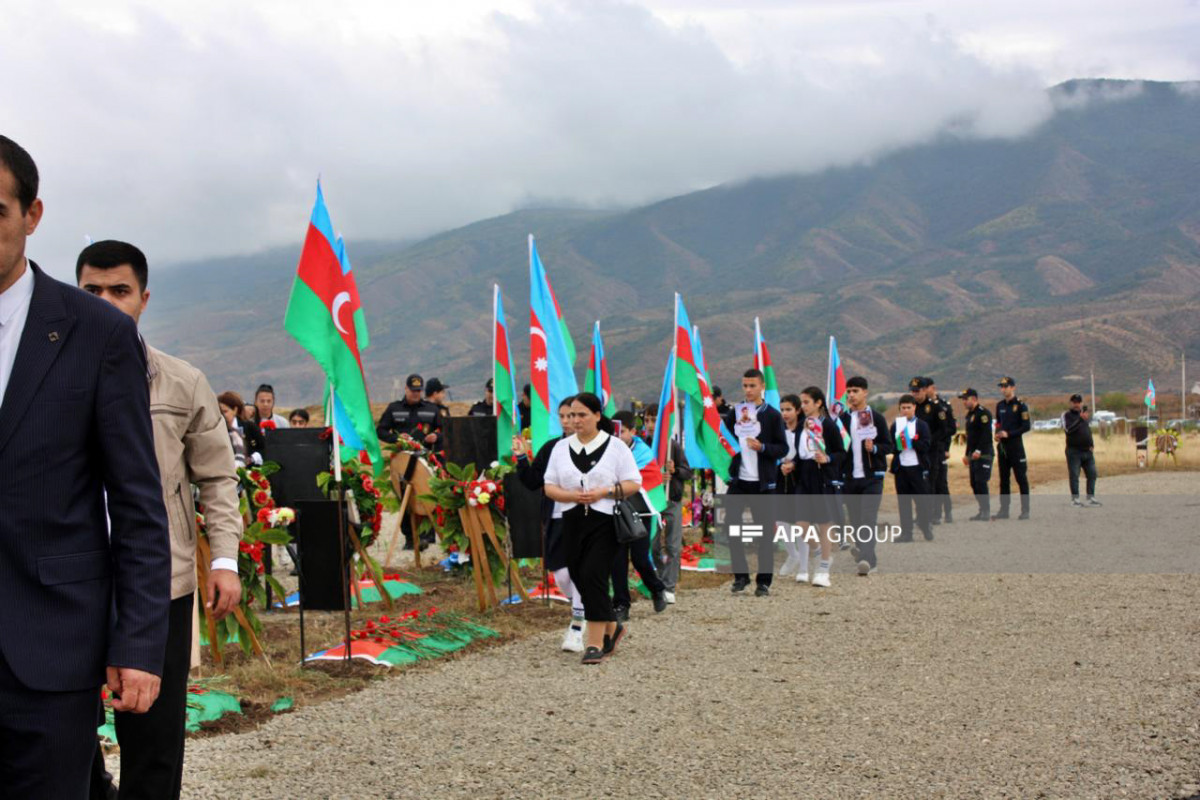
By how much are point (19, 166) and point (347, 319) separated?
559 cm

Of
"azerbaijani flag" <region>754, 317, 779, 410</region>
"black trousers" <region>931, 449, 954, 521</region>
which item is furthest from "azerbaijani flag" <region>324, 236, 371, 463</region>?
"black trousers" <region>931, 449, 954, 521</region>

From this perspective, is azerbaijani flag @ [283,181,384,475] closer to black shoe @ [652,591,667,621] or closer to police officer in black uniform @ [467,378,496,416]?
black shoe @ [652,591,667,621]

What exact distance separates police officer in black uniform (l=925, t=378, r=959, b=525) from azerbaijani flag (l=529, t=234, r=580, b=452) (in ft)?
27.0

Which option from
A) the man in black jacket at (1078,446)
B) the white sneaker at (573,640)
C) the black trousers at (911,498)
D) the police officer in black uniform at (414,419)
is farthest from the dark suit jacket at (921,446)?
the white sneaker at (573,640)

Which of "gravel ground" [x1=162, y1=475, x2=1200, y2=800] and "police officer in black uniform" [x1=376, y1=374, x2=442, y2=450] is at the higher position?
"police officer in black uniform" [x1=376, y1=374, x2=442, y2=450]

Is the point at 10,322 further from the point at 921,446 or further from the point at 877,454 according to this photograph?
the point at 921,446

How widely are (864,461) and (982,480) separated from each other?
655cm

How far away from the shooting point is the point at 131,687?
2475mm

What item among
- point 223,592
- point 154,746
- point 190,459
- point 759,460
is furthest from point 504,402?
point 154,746

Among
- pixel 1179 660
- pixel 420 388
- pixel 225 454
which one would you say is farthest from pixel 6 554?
pixel 420 388

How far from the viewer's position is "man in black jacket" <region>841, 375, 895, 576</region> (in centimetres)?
1342

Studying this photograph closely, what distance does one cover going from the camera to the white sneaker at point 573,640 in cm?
859

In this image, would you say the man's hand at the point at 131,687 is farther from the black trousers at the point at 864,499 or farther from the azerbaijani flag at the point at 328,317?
the black trousers at the point at 864,499

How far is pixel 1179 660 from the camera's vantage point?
7.91 metres
